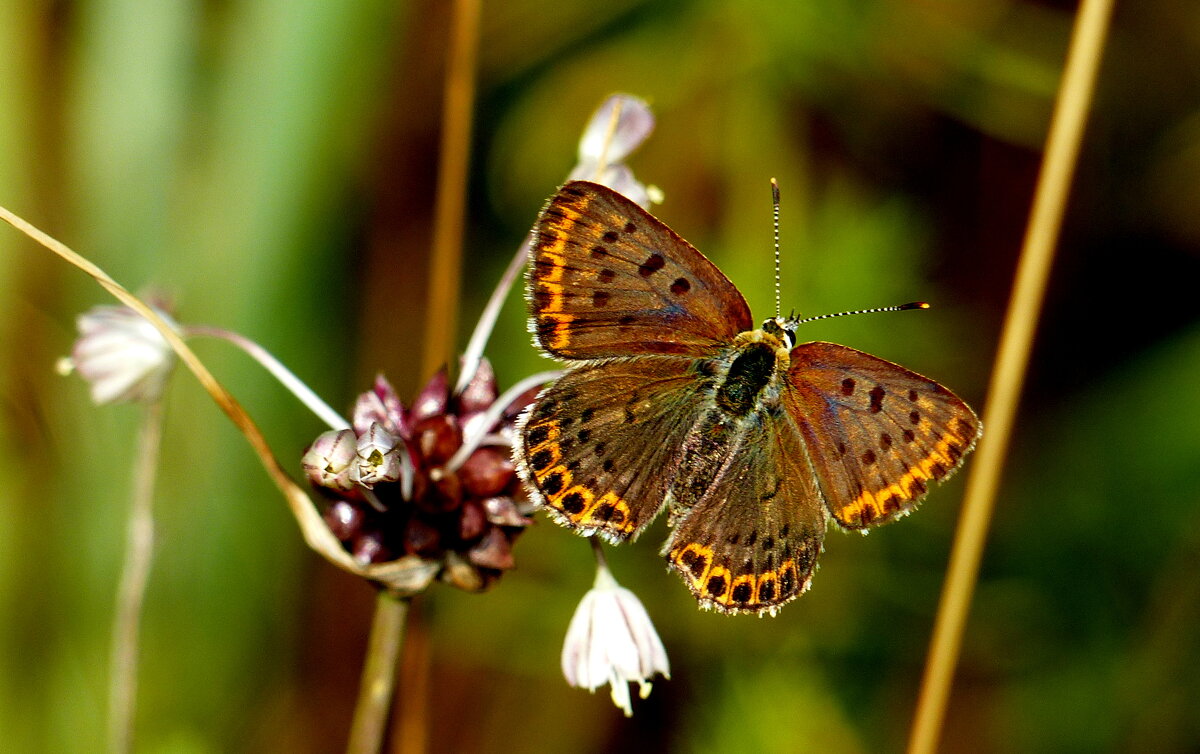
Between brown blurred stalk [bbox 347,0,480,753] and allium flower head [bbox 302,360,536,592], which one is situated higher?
brown blurred stalk [bbox 347,0,480,753]

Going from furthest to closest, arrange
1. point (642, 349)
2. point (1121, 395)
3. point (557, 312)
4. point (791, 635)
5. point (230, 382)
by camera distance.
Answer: point (1121, 395) < point (791, 635) < point (230, 382) < point (642, 349) < point (557, 312)

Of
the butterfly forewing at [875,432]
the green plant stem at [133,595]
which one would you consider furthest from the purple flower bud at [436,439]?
the butterfly forewing at [875,432]

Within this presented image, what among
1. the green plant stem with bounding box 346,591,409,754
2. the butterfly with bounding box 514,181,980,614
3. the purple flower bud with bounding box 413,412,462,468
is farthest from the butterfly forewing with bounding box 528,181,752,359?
the green plant stem with bounding box 346,591,409,754

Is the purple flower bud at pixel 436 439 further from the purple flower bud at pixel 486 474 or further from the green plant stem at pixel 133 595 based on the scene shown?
the green plant stem at pixel 133 595

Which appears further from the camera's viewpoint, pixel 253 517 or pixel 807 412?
pixel 253 517

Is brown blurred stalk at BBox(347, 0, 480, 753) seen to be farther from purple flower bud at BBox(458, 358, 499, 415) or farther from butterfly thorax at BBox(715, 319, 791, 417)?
butterfly thorax at BBox(715, 319, 791, 417)

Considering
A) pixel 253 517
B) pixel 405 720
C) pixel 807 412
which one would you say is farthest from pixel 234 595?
pixel 807 412

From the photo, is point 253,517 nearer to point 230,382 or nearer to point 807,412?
point 230,382
